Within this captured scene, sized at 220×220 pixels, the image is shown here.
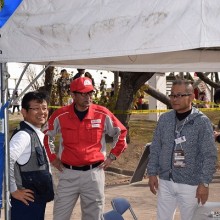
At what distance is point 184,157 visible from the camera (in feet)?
16.2

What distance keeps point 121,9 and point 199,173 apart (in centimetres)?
168

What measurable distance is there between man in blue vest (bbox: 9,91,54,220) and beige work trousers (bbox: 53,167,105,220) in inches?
20.1

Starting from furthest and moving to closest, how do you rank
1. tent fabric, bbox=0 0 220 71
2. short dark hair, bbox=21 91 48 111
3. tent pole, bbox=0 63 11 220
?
short dark hair, bbox=21 91 48 111 < tent pole, bbox=0 63 11 220 < tent fabric, bbox=0 0 220 71

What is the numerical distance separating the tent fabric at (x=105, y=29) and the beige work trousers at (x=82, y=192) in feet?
4.72

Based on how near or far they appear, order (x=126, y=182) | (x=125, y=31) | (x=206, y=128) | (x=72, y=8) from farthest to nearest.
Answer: (x=126, y=182), (x=206, y=128), (x=72, y=8), (x=125, y=31)

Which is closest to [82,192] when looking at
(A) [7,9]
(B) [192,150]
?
(B) [192,150]

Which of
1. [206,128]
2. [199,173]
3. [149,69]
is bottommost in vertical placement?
[199,173]

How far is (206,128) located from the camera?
4.92 m

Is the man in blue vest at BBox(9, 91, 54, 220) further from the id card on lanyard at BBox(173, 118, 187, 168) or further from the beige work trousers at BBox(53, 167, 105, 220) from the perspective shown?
the id card on lanyard at BBox(173, 118, 187, 168)

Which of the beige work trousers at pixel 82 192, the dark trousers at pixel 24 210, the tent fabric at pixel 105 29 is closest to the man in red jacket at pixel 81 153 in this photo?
the beige work trousers at pixel 82 192

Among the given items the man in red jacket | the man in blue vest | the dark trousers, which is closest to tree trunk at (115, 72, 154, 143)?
the man in red jacket

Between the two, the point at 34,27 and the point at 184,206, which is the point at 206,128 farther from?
the point at 34,27

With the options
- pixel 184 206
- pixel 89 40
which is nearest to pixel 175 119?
→ pixel 184 206

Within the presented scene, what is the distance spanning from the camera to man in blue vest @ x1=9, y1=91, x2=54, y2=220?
481 centimetres
